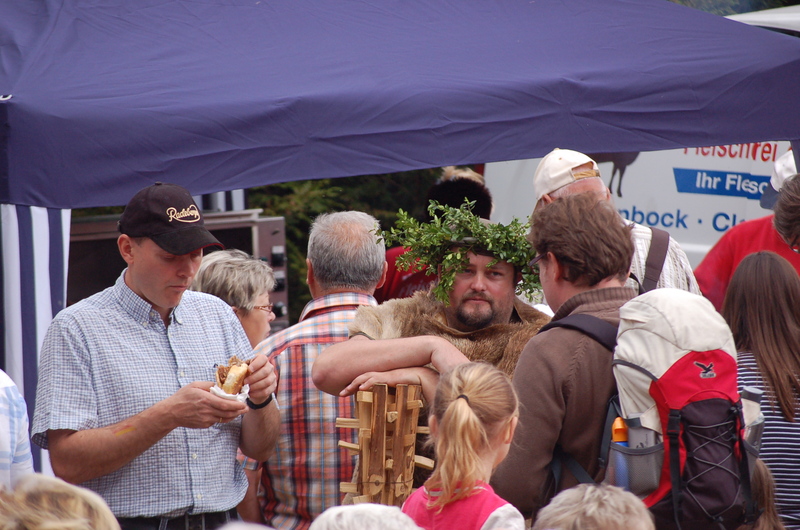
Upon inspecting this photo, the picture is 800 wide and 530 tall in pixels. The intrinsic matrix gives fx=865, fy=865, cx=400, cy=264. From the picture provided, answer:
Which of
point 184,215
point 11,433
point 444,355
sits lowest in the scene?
point 11,433

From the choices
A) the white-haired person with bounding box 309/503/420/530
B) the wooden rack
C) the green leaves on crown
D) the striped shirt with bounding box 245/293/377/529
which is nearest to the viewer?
the white-haired person with bounding box 309/503/420/530

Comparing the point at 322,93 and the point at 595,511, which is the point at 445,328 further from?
the point at 322,93

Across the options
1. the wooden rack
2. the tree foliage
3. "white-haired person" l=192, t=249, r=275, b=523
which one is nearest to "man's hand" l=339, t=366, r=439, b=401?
the wooden rack

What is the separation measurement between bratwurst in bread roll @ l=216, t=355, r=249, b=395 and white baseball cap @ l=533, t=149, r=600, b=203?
160 centimetres

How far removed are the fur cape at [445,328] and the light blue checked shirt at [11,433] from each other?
105cm

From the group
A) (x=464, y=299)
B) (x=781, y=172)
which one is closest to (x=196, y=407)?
(x=464, y=299)

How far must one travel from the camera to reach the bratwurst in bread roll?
2.52 meters

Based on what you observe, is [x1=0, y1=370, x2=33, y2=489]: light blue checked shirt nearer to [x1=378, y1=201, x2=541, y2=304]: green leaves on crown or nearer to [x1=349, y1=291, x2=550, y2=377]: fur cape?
[x1=349, y1=291, x2=550, y2=377]: fur cape

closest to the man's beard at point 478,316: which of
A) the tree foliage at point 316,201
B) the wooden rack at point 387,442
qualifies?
the wooden rack at point 387,442

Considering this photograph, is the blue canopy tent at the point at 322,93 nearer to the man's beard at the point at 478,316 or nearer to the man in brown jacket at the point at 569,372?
the man's beard at the point at 478,316

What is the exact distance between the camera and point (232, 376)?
253 cm

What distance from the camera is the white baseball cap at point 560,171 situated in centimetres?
363

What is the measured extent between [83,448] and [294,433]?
2.66ft

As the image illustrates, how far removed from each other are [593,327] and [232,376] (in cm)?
104
